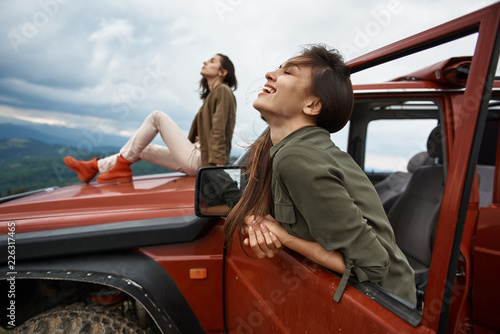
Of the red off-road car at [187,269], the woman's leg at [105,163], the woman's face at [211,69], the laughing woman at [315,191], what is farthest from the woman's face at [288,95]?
the woman's face at [211,69]

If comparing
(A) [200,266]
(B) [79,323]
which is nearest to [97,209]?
(B) [79,323]

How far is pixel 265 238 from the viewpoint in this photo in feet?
3.41

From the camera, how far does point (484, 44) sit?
68cm

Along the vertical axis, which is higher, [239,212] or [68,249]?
[239,212]

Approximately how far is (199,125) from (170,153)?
478 millimetres

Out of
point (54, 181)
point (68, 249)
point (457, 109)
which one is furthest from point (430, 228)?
point (54, 181)

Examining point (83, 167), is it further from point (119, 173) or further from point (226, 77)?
point (226, 77)

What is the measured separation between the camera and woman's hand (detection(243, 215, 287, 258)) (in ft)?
3.39

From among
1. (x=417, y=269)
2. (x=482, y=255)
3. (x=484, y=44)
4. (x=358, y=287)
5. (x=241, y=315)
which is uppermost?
(x=484, y=44)

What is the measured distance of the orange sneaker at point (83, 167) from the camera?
2.80m

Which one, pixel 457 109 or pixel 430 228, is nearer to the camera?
pixel 457 109

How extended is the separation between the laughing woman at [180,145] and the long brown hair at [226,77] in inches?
3.9

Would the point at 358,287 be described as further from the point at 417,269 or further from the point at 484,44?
the point at 417,269

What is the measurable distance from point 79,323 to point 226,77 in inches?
113
